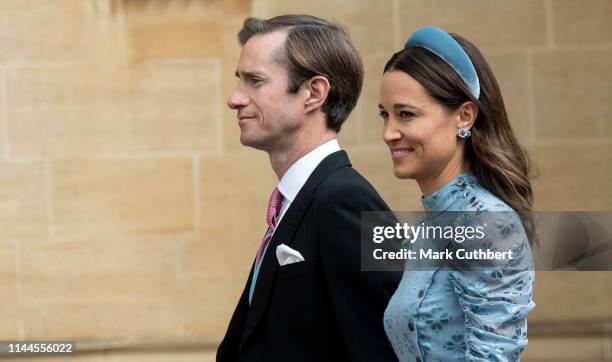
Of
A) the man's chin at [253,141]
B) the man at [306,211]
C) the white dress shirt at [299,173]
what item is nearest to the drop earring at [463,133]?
the man at [306,211]

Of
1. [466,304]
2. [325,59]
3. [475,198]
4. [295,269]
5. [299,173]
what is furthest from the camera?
[325,59]

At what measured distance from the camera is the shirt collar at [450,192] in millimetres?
2395

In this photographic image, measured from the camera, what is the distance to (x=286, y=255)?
117 inches

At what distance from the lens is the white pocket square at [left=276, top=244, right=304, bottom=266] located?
295cm

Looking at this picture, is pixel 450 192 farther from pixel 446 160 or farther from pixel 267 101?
pixel 267 101

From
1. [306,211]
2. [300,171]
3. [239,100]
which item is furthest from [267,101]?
[306,211]

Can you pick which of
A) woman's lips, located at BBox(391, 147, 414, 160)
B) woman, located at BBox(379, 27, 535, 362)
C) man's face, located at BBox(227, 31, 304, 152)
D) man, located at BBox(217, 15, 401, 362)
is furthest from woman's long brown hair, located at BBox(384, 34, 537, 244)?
man's face, located at BBox(227, 31, 304, 152)

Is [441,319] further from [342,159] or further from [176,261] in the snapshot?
[176,261]

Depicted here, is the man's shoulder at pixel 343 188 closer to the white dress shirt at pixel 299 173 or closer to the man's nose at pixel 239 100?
the white dress shirt at pixel 299 173

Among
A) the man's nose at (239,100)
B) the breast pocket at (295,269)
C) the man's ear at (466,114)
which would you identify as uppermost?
the man's ear at (466,114)

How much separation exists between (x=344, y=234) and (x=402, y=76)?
1.87 ft

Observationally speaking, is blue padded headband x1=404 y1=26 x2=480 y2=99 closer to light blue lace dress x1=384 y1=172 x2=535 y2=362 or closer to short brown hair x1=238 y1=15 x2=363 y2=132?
light blue lace dress x1=384 y1=172 x2=535 y2=362

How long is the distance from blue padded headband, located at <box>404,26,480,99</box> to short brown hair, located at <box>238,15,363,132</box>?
0.76 metres

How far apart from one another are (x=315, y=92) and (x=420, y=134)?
863 millimetres
